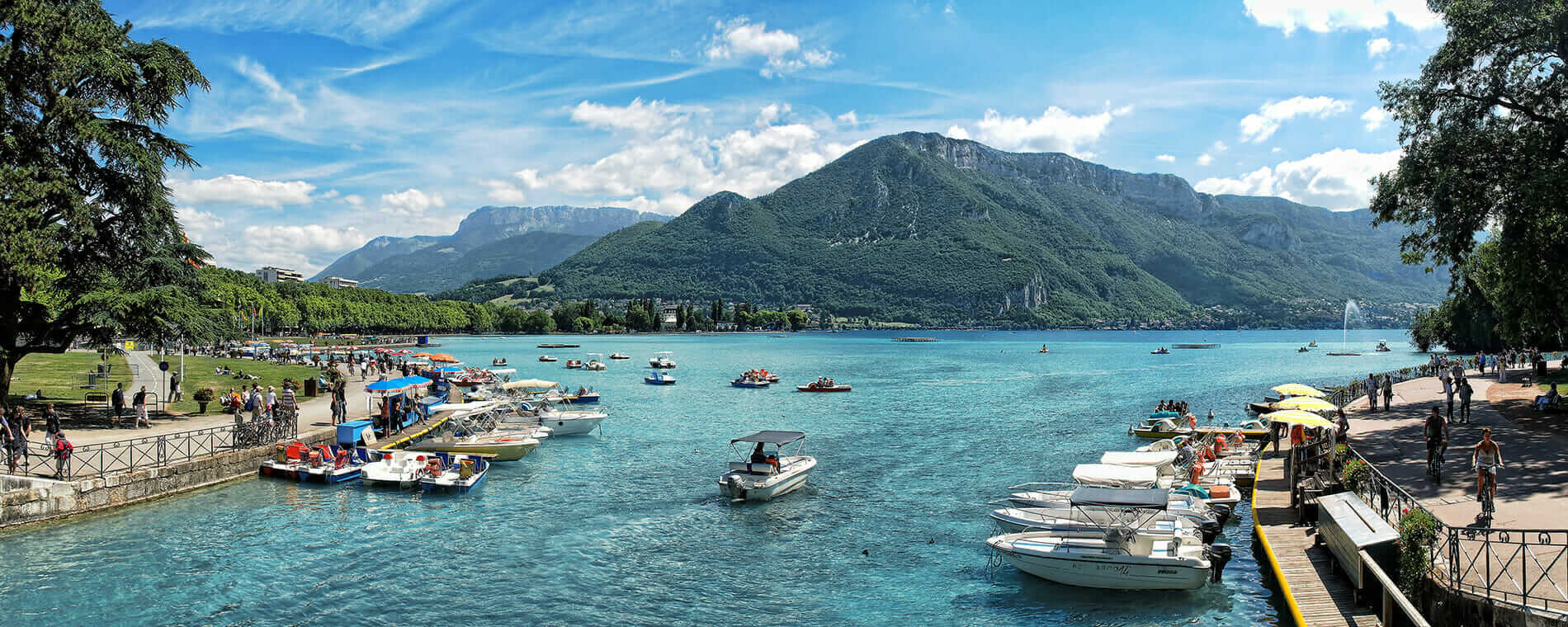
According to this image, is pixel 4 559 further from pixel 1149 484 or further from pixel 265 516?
pixel 1149 484

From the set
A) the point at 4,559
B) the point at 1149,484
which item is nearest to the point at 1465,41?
the point at 1149,484

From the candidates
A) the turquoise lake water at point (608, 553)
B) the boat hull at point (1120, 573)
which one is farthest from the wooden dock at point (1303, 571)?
the boat hull at point (1120, 573)

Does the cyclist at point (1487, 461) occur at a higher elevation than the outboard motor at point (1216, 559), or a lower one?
higher

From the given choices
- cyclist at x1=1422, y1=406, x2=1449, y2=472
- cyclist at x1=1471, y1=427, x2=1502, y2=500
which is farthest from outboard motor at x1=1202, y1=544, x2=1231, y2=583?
cyclist at x1=1422, y1=406, x2=1449, y2=472

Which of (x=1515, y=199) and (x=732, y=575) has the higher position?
(x=1515, y=199)

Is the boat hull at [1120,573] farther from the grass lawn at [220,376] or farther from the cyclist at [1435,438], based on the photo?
the grass lawn at [220,376]

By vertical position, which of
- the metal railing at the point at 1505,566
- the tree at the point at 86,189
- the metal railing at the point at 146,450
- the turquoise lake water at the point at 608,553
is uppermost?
the tree at the point at 86,189
